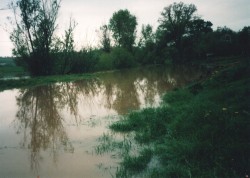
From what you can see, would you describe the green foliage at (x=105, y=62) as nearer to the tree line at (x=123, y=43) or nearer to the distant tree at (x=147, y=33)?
the tree line at (x=123, y=43)

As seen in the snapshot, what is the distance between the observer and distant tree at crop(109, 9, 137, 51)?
210ft

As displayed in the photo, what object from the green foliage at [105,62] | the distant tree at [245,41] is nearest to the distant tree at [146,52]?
the green foliage at [105,62]

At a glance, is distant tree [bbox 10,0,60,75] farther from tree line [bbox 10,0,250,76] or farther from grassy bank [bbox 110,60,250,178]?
grassy bank [bbox 110,60,250,178]

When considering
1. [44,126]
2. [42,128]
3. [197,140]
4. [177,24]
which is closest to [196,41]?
[177,24]

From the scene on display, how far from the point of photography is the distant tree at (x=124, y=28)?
63.9 meters

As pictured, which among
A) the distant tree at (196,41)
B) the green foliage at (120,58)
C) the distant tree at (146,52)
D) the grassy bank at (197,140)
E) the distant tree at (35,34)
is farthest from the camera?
the distant tree at (146,52)

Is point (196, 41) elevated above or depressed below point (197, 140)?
above

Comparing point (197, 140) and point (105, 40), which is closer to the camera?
point (197, 140)

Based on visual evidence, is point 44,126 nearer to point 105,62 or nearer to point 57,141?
point 57,141

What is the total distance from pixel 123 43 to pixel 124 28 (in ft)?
11.6

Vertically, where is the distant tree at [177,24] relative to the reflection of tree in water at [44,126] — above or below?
above

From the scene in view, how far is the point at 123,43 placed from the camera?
210ft

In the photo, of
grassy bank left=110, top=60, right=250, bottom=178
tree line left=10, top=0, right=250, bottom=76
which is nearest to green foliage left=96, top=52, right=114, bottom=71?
tree line left=10, top=0, right=250, bottom=76

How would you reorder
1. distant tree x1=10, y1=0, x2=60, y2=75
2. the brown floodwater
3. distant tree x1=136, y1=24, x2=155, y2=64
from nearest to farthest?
the brown floodwater, distant tree x1=10, y1=0, x2=60, y2=75, distant tree x1=136, y1=24, x2=155, y2=64
